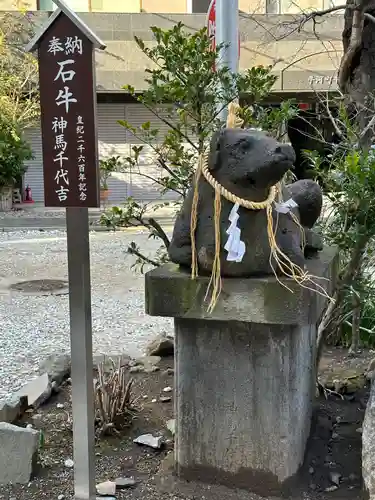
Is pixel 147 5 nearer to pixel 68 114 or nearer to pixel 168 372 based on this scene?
pixel 168 372

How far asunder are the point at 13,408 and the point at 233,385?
1.46 meters

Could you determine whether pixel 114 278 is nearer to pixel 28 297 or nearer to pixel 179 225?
pixel 28 297

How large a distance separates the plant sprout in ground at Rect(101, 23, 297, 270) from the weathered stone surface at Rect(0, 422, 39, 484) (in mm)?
1382

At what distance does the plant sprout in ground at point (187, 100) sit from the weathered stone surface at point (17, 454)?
1.38 meters

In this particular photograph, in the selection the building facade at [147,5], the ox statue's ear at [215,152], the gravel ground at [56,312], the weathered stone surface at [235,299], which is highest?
the building facade at [147,5]

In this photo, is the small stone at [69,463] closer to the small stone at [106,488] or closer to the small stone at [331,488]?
the small stone at [106,488]

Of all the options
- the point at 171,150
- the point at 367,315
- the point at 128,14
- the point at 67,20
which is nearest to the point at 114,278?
the point at 367,315

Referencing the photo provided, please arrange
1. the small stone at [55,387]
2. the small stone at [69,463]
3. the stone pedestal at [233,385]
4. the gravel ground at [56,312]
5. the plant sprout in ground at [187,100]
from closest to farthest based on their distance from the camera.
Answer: the stone pedestal at [233,385] → the small stone at [69,463] → the plant sprout in ground at [187,100] → the small stone at [55,387] → the gravel ground at [56,312]

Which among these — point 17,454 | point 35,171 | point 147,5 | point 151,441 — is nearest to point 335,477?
point 151,441

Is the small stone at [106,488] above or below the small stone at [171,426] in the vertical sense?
below

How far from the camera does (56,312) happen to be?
662 centimetres

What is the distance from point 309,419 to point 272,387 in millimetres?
505

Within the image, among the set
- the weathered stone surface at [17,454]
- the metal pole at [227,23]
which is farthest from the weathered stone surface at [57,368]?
the metal pole at [227,23]

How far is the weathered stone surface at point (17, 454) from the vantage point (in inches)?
114
